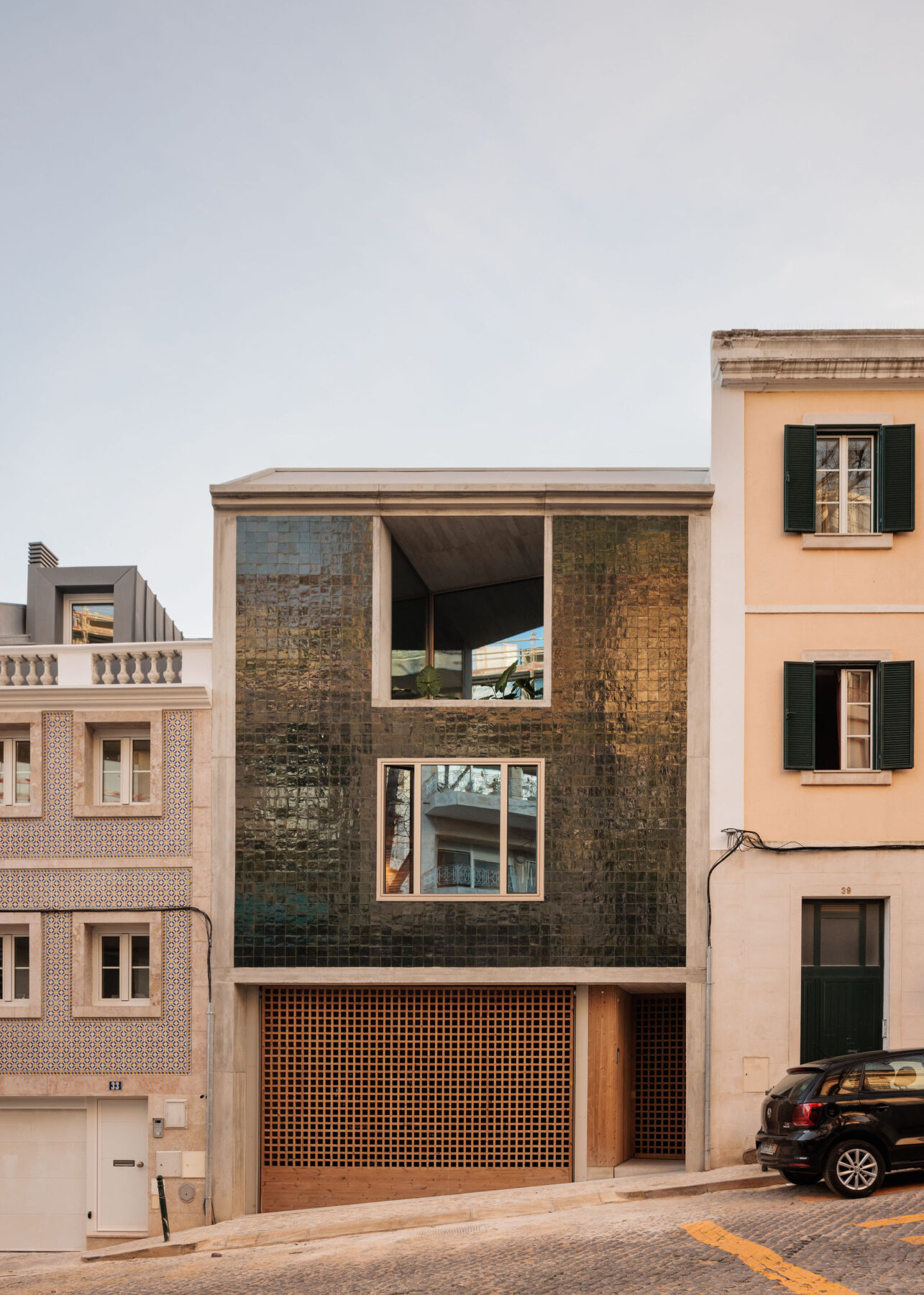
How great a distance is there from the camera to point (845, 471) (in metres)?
17.3

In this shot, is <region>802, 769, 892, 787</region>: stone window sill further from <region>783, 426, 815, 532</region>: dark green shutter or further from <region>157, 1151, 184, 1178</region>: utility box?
<region>157, 1151, 184, 1178</region>: utility box

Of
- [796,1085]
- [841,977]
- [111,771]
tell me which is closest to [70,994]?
[111,771]

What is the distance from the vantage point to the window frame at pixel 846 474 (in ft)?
56.2

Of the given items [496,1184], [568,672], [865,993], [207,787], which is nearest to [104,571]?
[207,787]

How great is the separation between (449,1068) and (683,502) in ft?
32.2

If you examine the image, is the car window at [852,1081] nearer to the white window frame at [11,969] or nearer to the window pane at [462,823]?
the window pane at [462,823]

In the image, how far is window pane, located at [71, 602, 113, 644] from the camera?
2477 centimetres

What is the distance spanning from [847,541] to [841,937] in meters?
6.28

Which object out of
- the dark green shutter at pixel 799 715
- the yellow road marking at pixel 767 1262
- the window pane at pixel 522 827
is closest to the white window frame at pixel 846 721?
the dark green shutter at pixel 799 715

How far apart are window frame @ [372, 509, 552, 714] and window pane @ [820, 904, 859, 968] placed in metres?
A: 5.63

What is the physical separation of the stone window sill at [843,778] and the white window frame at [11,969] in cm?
→ 1272

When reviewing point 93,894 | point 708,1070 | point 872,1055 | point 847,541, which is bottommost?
point 708,1070

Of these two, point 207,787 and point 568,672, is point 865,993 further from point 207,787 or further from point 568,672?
point 207,787

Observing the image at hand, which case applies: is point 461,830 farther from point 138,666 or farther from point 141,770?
point 138,666
